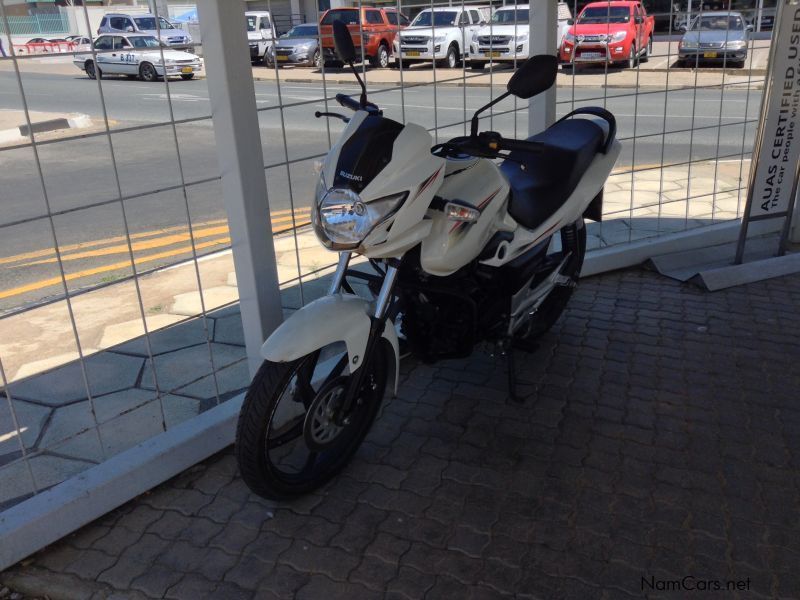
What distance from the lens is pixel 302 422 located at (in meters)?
2.98

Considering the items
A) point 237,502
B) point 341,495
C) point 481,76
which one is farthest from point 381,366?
point 481,76

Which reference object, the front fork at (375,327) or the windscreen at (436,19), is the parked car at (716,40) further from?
the front fork at (375,327)

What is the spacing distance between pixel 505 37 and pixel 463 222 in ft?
7.64

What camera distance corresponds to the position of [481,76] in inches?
175

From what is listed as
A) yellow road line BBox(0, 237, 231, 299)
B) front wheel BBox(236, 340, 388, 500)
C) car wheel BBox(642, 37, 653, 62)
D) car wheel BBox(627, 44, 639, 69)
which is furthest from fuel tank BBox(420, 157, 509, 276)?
yellow road line BBox(0, 237, 231, 299)

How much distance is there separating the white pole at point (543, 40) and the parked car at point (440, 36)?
30 cm

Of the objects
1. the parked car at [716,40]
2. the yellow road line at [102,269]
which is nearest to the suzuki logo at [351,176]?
the yellow road line at [102,269]

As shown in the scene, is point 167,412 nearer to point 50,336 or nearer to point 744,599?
point 50,336

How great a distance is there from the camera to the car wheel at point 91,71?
2.72 metres

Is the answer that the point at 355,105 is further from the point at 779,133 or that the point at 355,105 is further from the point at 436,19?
the point at 779,133

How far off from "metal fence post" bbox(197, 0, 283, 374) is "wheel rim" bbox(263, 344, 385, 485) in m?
0.39

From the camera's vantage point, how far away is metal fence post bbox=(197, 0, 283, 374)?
284cm

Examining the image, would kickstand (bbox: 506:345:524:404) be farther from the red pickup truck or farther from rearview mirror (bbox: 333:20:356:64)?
the red pickup truck

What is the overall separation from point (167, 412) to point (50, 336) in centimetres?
136
